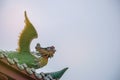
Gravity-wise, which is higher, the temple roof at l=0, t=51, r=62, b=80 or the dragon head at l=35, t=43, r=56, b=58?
the dragon head at l=35, t=43, r=56, b=58

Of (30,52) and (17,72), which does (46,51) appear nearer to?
(30,52)

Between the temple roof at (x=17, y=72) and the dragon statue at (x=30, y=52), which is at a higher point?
the dragon statue at (x=30, y=52)

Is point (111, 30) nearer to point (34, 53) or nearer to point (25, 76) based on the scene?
point (34, 53)

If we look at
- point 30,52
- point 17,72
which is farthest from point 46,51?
point 17,72

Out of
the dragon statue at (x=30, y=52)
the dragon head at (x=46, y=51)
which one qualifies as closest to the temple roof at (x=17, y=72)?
the dragon statue at (x=30, y=52)

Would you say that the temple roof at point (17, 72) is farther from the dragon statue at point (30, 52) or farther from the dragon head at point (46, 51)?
the dragon head at point (46, 51)

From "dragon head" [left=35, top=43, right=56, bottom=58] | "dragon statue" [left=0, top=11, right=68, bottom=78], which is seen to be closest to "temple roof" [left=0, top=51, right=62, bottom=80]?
"dragon statue" [left=0, top=11, right=68, bottom=78]

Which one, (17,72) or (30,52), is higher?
(30,52)

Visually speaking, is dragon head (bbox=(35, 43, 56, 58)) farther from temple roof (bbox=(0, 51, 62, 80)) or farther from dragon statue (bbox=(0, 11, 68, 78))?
temple roof (bbox=(0, 51, 62, 80))

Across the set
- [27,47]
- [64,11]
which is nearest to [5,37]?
[27,47]

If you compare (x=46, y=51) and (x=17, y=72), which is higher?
(x=46, y=51)

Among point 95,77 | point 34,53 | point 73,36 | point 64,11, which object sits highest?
point 64,11

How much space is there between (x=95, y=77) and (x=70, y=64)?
0.29m

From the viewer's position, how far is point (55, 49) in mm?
2295
